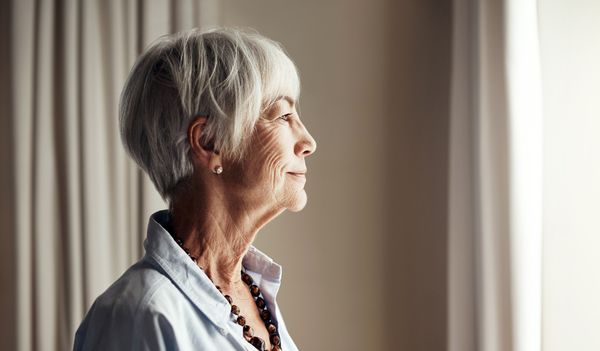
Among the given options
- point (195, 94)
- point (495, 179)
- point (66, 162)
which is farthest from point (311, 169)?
point (195, 94)

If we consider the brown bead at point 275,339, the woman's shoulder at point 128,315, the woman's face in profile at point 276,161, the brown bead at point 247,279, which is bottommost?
the brown bead at point 275,339

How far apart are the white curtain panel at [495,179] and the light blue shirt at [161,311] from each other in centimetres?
102

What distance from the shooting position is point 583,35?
1652 mm

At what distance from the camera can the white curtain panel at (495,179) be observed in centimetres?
181

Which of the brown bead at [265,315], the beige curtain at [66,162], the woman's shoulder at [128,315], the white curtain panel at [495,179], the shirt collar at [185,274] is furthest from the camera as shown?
the beige curtain at [66,162]

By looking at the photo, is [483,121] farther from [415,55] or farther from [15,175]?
[15,175]

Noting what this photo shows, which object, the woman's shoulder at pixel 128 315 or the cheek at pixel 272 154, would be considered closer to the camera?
the woman's shoulder at pixel 128 315

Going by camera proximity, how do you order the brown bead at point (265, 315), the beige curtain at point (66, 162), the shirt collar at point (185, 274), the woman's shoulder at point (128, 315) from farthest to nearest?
the beige curtain at point (66, 162)
the brown bead at point (265, 315)
the shirt collar at point (185, 274)
the woman's shoulder at point (128, 315)

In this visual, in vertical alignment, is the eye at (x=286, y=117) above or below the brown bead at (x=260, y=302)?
above

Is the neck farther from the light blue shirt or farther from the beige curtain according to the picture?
the beige curtain

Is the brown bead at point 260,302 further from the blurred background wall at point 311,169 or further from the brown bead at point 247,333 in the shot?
the blurred background wall at point 311,169

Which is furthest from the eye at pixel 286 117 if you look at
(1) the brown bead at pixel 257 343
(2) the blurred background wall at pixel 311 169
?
(2) the blurred background wall at pixel 311 169

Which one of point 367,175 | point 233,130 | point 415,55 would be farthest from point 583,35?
point 233,130

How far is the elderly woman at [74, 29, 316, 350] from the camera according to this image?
40.6 inches
